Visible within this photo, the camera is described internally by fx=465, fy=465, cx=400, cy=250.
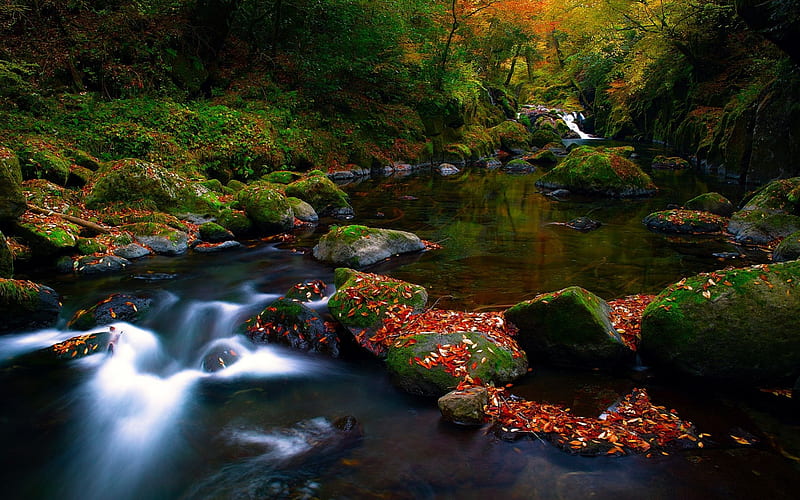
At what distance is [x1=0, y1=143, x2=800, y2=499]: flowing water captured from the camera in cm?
336

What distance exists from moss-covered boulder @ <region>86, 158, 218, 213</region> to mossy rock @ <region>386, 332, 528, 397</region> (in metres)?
7.57

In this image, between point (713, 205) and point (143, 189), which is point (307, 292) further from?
point (713, 205)

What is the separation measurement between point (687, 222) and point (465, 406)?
9068 mm

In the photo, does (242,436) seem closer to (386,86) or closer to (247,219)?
(247,219)

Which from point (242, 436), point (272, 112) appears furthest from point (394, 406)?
point (272, 112)

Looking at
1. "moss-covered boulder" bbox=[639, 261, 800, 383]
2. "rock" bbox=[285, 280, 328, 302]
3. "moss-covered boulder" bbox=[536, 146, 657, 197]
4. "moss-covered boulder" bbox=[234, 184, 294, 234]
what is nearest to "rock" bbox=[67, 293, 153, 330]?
"rock" bbox=[285, 280, 328, 302]

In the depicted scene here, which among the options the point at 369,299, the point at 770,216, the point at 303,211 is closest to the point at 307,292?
the point at 369,299

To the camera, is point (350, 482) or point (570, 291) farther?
point (570, 291)

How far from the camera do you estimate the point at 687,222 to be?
10492 mm

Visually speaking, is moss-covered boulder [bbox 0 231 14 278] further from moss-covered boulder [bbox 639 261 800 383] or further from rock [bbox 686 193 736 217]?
rock [bbox 686 193 736 217]

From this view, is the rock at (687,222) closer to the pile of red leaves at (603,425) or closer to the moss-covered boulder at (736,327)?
the moss-covered boulder at (736,327)

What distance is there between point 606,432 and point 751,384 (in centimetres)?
163

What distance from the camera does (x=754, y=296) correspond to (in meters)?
4.18

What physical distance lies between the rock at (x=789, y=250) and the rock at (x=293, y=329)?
7343mm
